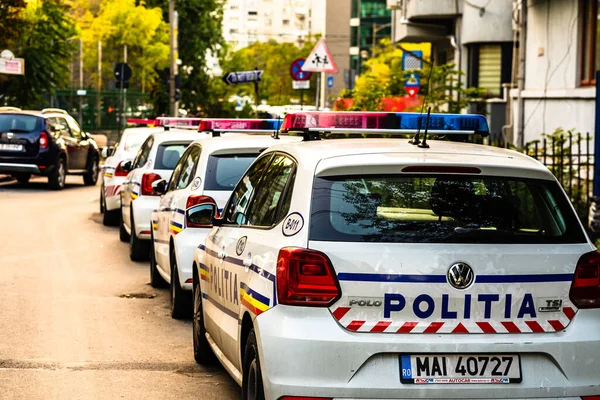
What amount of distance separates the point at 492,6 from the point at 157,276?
19.1 metres

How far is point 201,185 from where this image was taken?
10430mm

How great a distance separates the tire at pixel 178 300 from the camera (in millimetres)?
10336

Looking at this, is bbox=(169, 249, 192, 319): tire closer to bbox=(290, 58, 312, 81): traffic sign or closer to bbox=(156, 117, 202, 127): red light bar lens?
bbox=(156, 117, 202, 127): red light bar lens

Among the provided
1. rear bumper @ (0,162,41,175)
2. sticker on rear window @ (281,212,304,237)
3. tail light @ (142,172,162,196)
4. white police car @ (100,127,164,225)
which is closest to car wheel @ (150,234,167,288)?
tail light @ (142,172,162,196)

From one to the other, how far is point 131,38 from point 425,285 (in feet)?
194

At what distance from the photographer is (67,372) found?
822cm

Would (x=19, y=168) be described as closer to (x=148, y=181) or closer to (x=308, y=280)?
(x=148, y=181)

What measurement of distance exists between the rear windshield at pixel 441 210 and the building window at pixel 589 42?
42.5 feet

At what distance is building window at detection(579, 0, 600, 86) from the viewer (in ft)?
60.5

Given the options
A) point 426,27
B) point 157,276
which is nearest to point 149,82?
point 426,27

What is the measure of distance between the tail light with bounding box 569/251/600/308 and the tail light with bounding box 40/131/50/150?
2209 centimetres

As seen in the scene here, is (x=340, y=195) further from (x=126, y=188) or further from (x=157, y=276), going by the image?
A: (x=126, y=188)

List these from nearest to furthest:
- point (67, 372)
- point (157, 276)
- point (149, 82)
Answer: point (67, 372), point (157, 276), point (149, 82)

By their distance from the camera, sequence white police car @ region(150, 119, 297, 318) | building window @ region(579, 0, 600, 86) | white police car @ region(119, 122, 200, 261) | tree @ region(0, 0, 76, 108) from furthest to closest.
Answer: tree @ region(0, 0, 76, 108)
building window @ region(579, 0, 600, 86)
white police car @ region(119, 122, 200, 261)
white police car @ region(150, 119, 297, 318)
